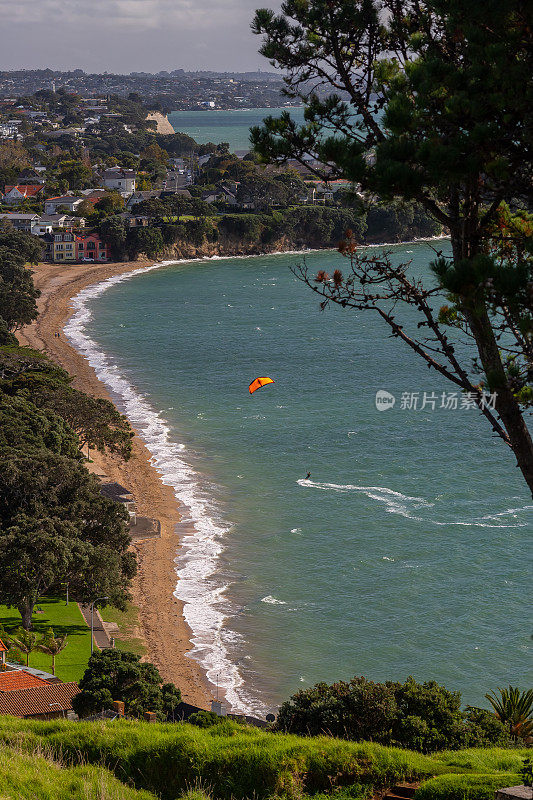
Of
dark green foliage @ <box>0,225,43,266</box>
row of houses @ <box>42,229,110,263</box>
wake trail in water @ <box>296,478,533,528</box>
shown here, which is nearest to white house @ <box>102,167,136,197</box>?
row of houses @ <box>42,229,110,263</box>

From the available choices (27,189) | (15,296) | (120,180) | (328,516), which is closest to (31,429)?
(328,516)

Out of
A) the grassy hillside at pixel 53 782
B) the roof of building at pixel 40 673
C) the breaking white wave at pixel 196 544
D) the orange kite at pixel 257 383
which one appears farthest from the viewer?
the orange kite at pixel 257 383

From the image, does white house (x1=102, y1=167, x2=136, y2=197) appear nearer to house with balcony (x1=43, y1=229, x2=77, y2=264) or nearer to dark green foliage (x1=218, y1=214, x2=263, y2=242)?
dark green foliage (x1=218, y1=214, x2=263, y2=242)

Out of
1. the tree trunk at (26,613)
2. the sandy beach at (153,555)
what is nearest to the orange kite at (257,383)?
the sandy beach at (153,555)

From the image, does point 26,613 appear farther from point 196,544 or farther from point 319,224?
point 319,224

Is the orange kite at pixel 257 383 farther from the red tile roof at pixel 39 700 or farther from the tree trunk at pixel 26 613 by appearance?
the red tile roof at pixel 39 700
